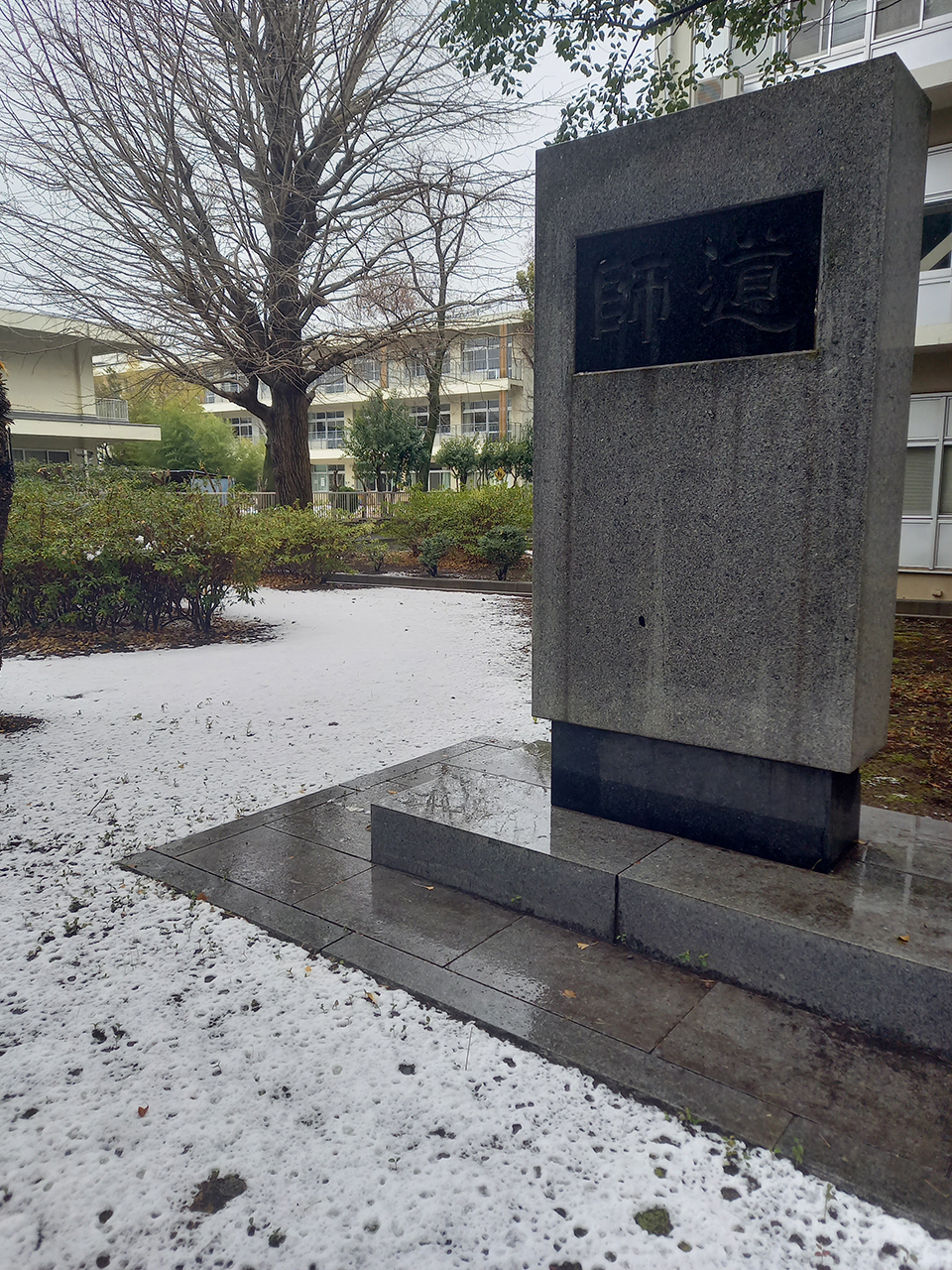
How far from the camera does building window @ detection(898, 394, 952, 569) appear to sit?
42.0 feet

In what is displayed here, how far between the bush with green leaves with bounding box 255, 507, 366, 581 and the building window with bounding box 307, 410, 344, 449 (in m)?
42.5

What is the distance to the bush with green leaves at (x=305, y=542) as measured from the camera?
13883 millimetres

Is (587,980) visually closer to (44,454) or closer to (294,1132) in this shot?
(294,1132)

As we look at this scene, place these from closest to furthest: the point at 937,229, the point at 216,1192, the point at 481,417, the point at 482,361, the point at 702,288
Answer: the point at 216,1192 < the point at 702,288 < the point at 937,229 < the point at 482,361 < the point at 481,417

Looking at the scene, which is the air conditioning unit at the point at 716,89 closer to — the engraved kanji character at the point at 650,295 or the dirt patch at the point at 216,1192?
the engraved kanji character at the point at 650,295

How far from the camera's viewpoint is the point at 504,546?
1475cm

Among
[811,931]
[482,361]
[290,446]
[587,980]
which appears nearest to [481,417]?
[482,361]

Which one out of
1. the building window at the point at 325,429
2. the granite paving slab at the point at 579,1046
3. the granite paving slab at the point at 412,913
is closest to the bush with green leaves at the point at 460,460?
the building window at the point at 325,429

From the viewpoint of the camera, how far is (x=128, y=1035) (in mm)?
2494

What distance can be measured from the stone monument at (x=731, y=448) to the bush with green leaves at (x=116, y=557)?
21.8 feet

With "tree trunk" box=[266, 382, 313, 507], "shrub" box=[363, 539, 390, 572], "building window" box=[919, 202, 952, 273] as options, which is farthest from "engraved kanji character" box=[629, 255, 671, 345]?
"tree trunk" box=[266, 382, 313, 507]

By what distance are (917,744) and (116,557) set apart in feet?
25.3

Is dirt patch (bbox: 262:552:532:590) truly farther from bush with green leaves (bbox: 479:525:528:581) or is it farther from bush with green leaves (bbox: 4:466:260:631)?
bush with green leaves (bbox: 4:466:260:631)

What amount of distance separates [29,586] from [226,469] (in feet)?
122
